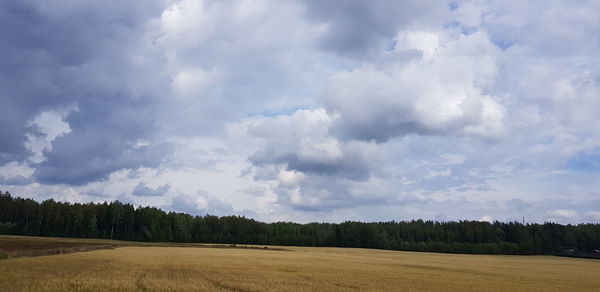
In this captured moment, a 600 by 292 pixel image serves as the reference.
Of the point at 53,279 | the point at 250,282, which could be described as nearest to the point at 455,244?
the point at 250,282

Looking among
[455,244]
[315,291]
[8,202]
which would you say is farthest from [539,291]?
[8,202]

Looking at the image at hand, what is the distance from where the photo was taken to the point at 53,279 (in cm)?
2500

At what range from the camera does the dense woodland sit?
137m

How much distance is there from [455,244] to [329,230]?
1954 inches

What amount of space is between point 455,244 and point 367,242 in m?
30.7

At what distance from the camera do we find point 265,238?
154 meters

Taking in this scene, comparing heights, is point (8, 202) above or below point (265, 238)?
above

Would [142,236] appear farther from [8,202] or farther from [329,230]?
[329,230]

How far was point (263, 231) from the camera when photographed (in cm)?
17212

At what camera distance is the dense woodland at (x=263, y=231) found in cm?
13738

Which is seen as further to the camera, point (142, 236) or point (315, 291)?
point (142, 236)

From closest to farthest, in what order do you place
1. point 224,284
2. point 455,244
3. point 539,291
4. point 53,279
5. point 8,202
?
1. point 53,279
2. point 224,284
3. point 539,291
4. point 455,244
5. point 8,202

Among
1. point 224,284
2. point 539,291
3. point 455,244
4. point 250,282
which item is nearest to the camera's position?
point 224,284

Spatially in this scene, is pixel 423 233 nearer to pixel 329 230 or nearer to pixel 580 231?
pixel 329 230
